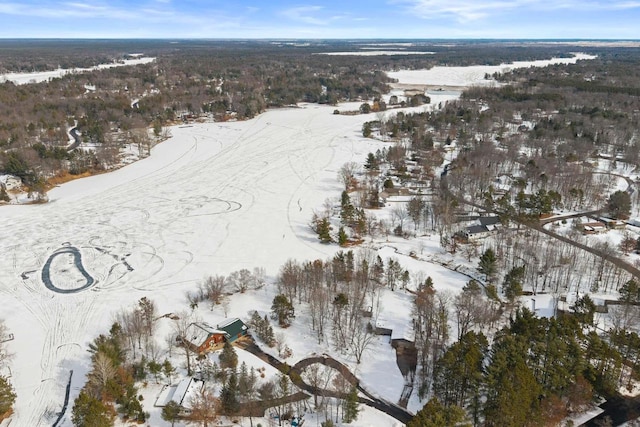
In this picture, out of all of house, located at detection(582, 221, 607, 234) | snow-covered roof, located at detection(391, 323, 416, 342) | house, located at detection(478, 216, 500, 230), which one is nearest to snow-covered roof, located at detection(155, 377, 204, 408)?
snow-covered roof, located at detection(391, 323, 416, 342)

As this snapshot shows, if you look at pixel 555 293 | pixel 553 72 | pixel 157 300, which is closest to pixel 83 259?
pixel 157 300

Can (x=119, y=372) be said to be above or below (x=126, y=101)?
below

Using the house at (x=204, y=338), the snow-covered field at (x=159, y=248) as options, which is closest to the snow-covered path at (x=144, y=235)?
the snow-covered field at (x=159, y=248)

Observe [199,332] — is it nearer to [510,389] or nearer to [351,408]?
[351,408]

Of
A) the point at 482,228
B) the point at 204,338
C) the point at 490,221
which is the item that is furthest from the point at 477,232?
the point at 204,338

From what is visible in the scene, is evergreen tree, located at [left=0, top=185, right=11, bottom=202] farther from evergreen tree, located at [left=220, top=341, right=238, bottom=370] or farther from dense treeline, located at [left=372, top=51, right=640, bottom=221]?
dense treeline, located at [left=372, top=51, right=640, bottom=221]

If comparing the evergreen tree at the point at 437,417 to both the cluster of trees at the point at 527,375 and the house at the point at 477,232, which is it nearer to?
the cluster of trees at the point at 527,375
